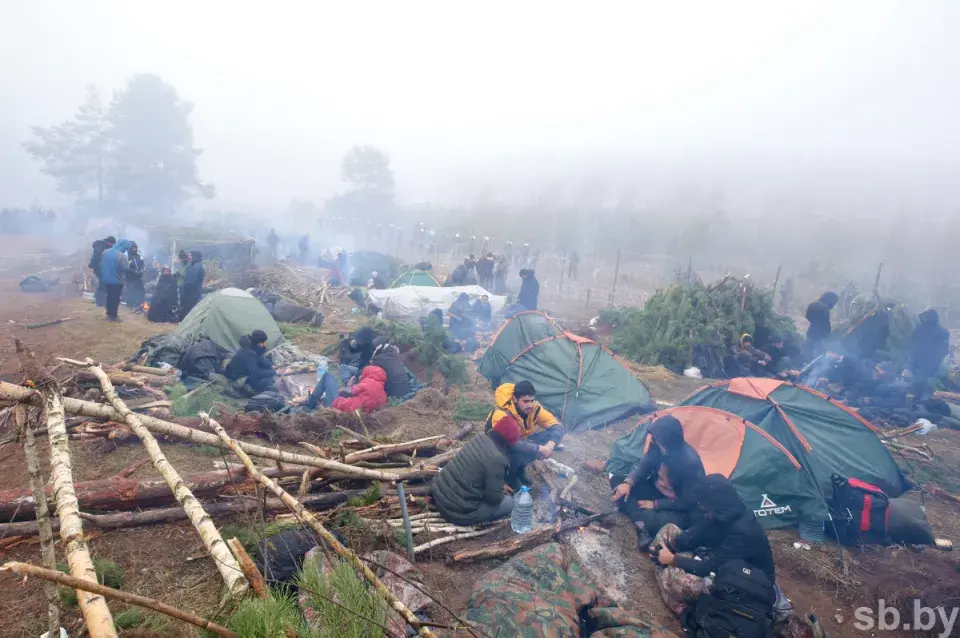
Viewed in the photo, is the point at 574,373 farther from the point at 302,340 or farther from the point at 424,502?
the point at 302,340

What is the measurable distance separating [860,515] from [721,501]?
227 cm

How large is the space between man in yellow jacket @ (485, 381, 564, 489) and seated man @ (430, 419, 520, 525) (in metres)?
0.27

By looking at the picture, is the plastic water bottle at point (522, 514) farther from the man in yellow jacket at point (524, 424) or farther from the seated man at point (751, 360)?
the seated man at point (751, 360)

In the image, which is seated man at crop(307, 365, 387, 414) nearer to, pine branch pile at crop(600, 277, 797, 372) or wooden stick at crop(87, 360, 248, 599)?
wooden stick at crop(87, 360, 248, 599)

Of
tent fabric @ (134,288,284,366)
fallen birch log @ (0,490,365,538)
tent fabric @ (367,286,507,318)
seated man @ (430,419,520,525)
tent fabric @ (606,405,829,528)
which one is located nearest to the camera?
fallen birch log @ (0,490,365,538)

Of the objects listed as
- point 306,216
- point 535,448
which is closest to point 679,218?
point 306,216

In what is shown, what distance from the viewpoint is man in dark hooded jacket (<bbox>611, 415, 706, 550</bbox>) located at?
5059 millimetres

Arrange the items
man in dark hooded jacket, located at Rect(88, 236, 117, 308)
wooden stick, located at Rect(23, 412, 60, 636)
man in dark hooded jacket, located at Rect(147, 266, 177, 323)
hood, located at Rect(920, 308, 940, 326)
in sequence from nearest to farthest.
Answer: wooden stick, located at Rect(23, 412, 60, 636), hood, located at Rect(920, 308, 940, 326), man in dark hooded jacket, located at Rect(88, 236, 117, 308), man in dark hooded jacket, located at Rect(147, 266, 177, 323)

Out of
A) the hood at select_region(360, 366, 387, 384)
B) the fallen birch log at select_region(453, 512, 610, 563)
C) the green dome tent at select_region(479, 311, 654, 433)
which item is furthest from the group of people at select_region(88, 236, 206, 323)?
the fallen birch log at select_region(453, 512, 610, 563)

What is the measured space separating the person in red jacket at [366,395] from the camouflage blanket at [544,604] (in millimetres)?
3854

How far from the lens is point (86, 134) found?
138ft

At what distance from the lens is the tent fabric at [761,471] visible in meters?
5.51

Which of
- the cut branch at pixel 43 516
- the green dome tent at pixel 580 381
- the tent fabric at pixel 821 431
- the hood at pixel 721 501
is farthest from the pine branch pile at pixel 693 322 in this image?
the cut branch at pixel 43 516

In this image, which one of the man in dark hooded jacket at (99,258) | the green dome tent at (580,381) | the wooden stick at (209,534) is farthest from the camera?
the man in dark hooded jacket at (99,258)
